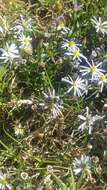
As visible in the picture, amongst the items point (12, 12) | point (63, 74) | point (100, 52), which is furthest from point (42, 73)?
point (12, 12)

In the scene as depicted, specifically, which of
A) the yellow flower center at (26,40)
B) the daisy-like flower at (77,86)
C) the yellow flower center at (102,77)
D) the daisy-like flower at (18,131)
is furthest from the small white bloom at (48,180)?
the yellow flower center at (26,40)

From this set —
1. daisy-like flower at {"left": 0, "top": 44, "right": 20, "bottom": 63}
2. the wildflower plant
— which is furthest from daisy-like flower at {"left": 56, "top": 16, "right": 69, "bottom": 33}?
daisy-like flower at {"left": 0, "top": 44, "right": 20, "bottom": 63}

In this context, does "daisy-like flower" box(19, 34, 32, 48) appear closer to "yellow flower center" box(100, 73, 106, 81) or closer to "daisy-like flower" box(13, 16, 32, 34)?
"daisy-like flower" box(13, 16, 32, 34)

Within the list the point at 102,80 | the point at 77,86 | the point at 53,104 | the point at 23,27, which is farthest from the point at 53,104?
the point at 23,27

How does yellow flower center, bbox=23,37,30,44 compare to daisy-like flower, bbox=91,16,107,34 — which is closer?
yellow flower center, bbox=23,37,30,44

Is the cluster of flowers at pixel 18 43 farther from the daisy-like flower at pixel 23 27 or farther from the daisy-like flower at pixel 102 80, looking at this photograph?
the daisy-like flower at pixel 102 80
